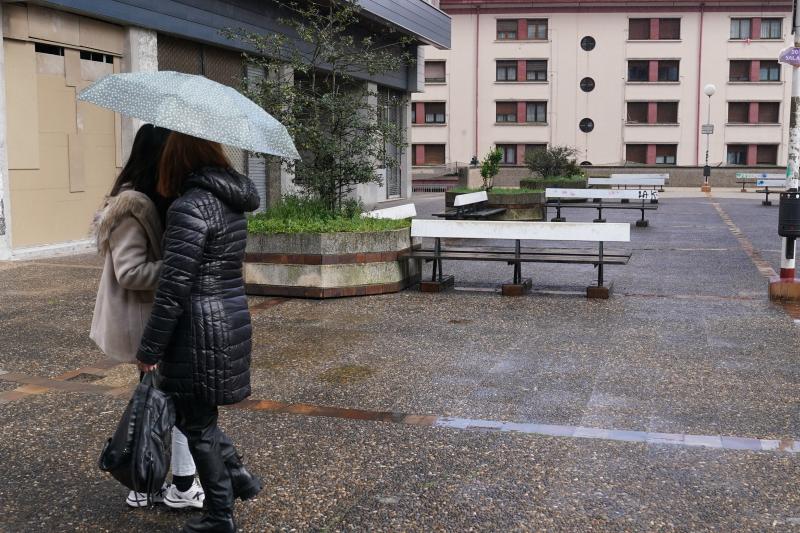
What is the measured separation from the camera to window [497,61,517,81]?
5562cm

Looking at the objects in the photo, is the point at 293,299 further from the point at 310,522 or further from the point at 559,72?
the point at 559,72

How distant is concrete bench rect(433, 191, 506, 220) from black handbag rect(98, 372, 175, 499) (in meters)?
14.3

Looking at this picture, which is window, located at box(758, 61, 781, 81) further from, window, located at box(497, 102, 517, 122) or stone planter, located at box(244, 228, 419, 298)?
stone planter, located at box(244, 228, 419, 298)

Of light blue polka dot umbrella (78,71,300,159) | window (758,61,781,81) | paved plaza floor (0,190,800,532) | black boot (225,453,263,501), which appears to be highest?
window (758,61,781,81)

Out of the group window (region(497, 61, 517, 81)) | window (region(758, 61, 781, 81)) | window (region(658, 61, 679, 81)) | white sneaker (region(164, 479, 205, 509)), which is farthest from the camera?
window (region(497, 61, 517, 81))

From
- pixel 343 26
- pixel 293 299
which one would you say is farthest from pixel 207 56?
pixel 293 299

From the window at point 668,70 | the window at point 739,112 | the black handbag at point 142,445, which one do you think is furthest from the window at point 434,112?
the black handbag at point 142,445

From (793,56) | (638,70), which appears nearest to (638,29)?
(638,70)

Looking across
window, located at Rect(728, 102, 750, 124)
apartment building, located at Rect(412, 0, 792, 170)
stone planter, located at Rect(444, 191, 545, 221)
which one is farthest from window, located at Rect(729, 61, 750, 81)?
stone planter, located at Rect(444, 191, 545, 221)

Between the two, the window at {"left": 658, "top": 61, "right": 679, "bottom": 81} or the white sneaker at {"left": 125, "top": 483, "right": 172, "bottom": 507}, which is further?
the window at {"left": 658, "top": 61, "right": 679, "bottom": 81}

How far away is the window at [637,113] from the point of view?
54.5 meters

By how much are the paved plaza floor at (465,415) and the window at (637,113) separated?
46005 mm

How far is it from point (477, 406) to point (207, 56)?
14.6 metres

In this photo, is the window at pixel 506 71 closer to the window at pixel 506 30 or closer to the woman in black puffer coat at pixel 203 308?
the window at pixel 506 30
